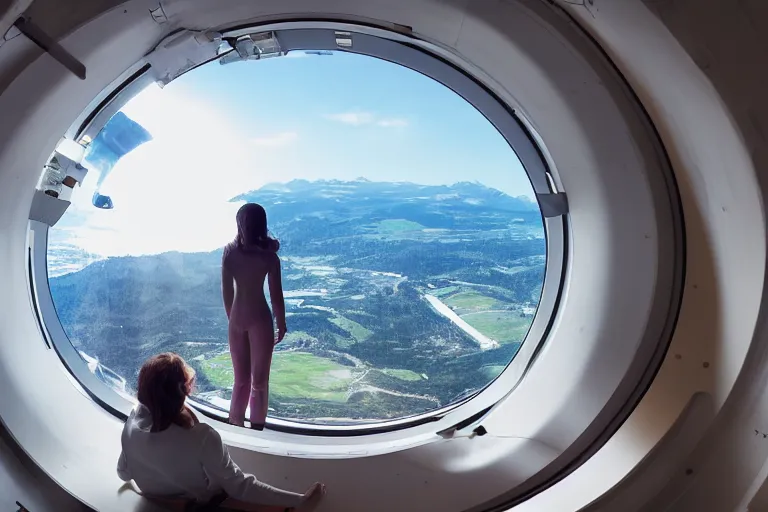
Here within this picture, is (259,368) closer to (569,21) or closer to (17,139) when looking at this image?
(17,139)

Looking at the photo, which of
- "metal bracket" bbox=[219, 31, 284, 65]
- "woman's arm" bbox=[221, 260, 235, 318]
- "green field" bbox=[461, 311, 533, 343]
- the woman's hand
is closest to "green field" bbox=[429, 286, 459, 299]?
"green field" bbox=[461, 311, 533, 343]

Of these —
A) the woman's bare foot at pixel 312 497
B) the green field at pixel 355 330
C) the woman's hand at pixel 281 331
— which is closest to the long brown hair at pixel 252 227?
the woman's hand at pixel 281 331

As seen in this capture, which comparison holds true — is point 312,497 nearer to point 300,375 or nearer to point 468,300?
point 300,375

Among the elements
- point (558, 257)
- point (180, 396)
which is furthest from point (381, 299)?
point (180, 396)

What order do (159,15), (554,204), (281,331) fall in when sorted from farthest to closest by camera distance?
(281,331)
(554,204)
(159,15)

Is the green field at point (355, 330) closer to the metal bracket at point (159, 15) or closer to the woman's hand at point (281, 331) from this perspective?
the woman's hand at point (281, 331)

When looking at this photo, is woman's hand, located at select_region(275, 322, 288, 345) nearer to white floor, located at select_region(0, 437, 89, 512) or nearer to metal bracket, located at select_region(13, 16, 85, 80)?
white floor, located at select_region(0, 437, 89, 512)

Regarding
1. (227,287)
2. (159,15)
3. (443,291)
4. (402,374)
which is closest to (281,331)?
(227,287)
